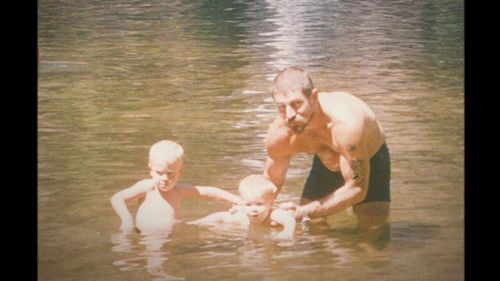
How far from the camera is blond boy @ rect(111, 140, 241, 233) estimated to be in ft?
12.0

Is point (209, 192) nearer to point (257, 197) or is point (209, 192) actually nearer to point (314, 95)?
point (257, 197)

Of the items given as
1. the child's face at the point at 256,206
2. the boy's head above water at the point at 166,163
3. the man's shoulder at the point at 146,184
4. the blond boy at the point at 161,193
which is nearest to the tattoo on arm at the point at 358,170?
the child's face at the point at 256,206

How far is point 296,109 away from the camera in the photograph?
3.63 meters

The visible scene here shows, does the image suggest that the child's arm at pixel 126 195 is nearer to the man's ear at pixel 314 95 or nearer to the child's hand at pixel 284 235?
the child's hand at pixel 284 235

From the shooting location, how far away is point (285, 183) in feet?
12.1

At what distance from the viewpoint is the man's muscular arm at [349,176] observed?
365cm

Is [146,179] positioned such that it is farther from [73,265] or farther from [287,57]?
[287,57]

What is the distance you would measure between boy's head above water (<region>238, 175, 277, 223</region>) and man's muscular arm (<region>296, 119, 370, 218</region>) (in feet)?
0.45

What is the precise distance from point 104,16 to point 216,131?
673 mm

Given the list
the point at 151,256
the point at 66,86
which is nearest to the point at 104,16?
the point at 66,86

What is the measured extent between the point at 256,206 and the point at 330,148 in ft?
1.26

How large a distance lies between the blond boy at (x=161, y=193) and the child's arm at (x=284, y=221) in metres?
0.16

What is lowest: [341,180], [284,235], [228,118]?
[284,235]

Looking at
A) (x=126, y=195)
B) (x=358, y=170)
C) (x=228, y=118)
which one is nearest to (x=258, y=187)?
(x=228, y=118)
